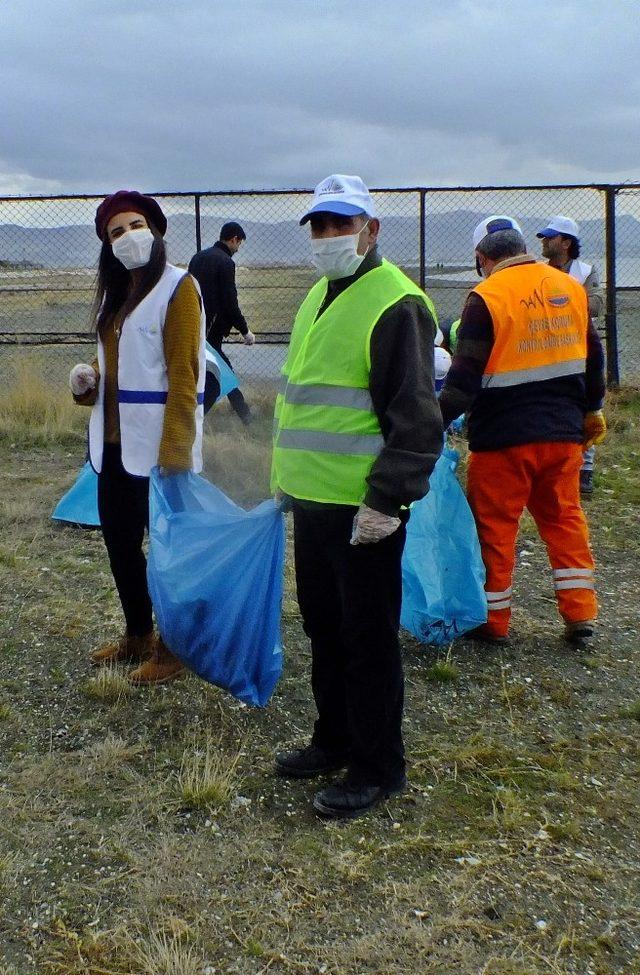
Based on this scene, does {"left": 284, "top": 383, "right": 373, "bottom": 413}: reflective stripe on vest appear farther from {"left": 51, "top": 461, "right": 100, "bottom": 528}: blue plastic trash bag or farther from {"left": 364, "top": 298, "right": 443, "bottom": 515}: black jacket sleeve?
{"left": 51, "top": 461, "right": 100, "bottom": 528}: blue plastic trash bag

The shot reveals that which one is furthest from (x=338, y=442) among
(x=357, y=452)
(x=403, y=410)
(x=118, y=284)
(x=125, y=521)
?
(x=118, y=284)

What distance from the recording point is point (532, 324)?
144 inches

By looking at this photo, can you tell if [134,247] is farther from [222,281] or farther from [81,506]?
[222,281]

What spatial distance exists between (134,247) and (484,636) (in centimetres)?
216

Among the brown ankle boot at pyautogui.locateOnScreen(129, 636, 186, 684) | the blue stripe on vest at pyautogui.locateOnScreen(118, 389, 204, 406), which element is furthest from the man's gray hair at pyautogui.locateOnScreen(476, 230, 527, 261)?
the brown ankle boot at pyautogui.locateOnScreen(129, 636, 186, 684)

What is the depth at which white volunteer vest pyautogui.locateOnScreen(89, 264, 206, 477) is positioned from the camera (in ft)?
10.4

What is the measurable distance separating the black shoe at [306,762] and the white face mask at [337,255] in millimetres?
1511

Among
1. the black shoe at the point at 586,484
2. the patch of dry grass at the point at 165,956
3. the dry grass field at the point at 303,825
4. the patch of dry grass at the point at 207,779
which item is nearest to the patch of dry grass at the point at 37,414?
the dry grass field at the point at 303,825

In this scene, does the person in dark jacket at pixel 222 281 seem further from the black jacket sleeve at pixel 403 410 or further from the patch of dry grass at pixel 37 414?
the black jacket sleeve at pixel 403 410

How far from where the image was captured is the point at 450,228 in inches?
340

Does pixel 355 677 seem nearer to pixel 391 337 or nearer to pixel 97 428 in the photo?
pixel 391 337

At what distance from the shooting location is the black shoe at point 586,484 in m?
6.13

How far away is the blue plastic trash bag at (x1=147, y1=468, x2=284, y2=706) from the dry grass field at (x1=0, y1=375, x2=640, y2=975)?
299 millimetres

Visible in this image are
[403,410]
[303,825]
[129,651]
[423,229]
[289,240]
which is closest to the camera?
[403,410]
